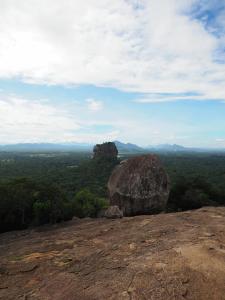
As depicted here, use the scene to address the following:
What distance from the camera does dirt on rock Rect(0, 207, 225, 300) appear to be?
390 inches

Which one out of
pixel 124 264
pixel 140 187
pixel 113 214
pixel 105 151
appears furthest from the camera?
pixel 105 151

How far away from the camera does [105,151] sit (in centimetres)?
9625

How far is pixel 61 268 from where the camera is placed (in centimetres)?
1253

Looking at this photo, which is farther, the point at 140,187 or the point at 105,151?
the point at 105,151

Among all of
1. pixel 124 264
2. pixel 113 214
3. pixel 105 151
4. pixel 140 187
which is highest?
pixel 105 151

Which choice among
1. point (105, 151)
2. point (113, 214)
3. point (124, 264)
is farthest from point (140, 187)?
point (105, 151)

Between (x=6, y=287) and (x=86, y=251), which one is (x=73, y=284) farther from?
(x=86, y=251)

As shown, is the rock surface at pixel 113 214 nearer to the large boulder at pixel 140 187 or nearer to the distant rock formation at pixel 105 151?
the large boulder at pixel 140 187

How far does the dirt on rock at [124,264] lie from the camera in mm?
9898

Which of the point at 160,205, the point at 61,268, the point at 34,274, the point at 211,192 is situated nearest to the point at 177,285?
the point at 61,268

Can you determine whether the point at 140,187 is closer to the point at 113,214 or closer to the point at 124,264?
the point at 113,214

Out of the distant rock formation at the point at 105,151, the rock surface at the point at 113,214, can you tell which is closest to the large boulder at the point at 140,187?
the rock surface at the point at 113,214

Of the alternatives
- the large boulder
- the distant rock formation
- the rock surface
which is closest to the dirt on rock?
the rock surface

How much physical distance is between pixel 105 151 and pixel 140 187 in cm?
6969
